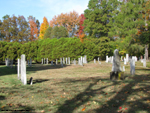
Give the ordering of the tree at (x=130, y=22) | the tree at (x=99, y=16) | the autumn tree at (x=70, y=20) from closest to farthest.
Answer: the tree at (x=130, y=22), the tree at (x=99, y=16), the autumn tree at (x=70, y=20)

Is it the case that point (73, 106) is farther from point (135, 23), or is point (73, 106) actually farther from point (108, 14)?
point (108, 14)

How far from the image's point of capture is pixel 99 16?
41.5 meters

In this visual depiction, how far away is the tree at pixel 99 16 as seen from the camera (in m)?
41.2

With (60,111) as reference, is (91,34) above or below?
above

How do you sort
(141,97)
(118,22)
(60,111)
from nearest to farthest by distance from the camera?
1. (60,111)
2. (141,97)
3. (118,22)

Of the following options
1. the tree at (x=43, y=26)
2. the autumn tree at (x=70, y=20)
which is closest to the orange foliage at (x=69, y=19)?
the autumn tree at (x=70, y=20)

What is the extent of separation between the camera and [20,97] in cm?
659

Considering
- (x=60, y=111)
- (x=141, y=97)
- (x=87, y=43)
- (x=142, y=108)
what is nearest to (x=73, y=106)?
(x=60, y=111)

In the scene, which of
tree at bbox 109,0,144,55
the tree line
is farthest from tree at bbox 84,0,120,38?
tree at bbox 109,0,144,55

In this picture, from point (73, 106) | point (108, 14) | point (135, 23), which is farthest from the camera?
point (108, 14)

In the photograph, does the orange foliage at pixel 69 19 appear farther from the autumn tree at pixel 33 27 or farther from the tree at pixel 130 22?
the tree at pixel 130 22

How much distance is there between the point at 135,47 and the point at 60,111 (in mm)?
30631

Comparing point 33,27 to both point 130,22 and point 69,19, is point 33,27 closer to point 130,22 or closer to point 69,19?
point 69,19

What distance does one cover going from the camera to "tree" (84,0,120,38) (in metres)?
41.2
